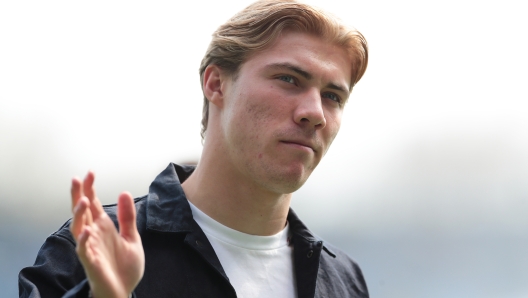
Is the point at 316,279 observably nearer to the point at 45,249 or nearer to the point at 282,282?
the point at 282,282

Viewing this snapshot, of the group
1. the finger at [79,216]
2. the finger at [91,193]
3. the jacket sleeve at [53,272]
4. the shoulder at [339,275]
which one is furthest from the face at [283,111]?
the finger at [79,216]

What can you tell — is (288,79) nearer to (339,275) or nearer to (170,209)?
(170,209)

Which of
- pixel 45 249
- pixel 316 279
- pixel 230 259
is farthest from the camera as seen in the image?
pixel 316 279

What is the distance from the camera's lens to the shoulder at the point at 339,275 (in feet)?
11.0

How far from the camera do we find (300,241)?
11.1 ft

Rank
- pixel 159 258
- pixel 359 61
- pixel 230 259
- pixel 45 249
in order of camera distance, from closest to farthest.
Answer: pixel 45 249 → pixel 159 258 → pixel 230 259 → pixel 359 61

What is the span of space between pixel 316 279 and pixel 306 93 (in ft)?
3.44

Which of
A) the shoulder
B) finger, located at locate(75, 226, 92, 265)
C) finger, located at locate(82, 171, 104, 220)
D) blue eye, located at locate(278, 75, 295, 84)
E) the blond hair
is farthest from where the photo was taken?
the shoulder

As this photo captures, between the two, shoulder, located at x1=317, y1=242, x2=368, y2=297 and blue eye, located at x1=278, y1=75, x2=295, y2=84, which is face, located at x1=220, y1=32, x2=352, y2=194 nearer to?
blue eye, located at x1=278, y1=75, x2=295, y2=84

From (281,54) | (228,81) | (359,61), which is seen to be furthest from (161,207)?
(359,61)

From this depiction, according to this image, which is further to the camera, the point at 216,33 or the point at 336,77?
the point at 216,33

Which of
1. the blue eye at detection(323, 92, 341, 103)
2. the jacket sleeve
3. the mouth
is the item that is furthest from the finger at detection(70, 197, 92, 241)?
the blue eye at detection(323, 92, 341, 103)

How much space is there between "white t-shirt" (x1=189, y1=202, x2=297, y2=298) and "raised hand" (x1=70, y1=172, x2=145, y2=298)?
979 mm

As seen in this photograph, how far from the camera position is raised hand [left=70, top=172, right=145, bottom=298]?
1.87 meters
